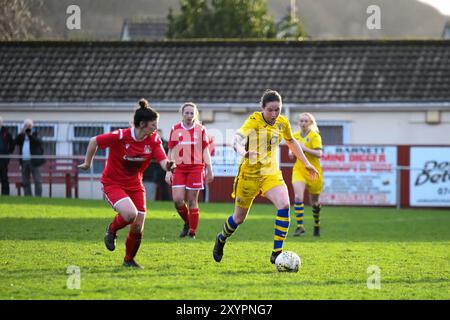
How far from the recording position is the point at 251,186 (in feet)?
40.4

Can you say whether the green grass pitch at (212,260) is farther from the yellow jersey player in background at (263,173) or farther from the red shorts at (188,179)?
the red shorts at (188,179)

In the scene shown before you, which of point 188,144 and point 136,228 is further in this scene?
point 188,144

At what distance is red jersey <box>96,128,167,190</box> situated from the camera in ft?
38.7

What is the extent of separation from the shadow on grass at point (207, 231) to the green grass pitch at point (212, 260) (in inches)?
0.7

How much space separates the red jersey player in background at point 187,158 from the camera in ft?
54.3

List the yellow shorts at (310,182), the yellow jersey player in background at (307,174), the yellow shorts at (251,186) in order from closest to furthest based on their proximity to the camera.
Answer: the yellow shorts at (251,186) < the yellow jersey player in background at (307,174) < the yellow shorts at (310,182)

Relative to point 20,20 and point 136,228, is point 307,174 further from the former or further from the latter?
point 20,20

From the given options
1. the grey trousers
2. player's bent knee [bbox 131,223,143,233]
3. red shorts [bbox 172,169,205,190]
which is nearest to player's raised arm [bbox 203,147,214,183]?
red shorts [bbox 172,169,205,190]

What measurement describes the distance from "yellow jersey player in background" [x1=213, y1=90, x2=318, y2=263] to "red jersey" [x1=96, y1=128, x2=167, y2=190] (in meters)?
1.07

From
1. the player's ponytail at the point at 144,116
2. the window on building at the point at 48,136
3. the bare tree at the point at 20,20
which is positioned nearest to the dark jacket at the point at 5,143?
the window on building at the point at 48,136

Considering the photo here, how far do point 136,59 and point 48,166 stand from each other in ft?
24.6

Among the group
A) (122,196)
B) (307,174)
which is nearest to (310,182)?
(307,174)

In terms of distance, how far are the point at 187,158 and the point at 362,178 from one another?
12.7 meters
